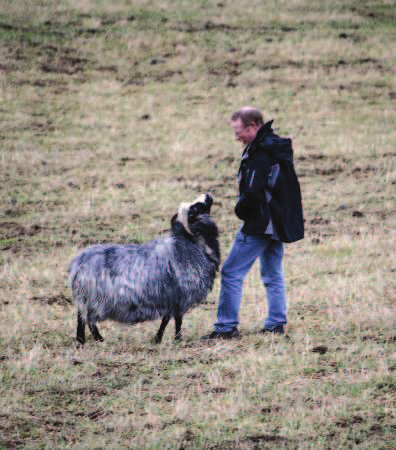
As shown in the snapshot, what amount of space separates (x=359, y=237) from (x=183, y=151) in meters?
6.92

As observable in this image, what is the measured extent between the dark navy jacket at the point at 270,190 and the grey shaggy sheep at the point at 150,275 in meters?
0.47

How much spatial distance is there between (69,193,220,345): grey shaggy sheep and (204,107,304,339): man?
0.29 m

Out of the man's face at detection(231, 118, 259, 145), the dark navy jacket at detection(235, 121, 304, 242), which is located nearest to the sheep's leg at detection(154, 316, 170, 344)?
the dark navy jacket at detection(235, 121, 304, 242)

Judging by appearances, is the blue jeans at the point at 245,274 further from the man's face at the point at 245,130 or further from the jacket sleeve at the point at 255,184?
the man's face at the point at 245,130

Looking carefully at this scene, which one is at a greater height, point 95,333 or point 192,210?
point 192,210

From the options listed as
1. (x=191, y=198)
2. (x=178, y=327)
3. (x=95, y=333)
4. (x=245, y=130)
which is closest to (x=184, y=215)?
(x=245, y=130)

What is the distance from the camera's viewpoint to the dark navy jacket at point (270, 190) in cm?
594

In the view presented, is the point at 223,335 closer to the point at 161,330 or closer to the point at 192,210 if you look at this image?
the point at 161,330

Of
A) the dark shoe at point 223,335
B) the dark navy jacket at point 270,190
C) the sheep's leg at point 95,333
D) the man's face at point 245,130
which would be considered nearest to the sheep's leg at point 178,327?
the dark shoe at point 223,335

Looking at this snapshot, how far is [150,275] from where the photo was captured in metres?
6.14

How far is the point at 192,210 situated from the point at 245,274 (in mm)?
808

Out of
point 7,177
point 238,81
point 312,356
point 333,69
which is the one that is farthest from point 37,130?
point 312,356

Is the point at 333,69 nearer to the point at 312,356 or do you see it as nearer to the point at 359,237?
the point at 359,237

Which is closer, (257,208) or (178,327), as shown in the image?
(257,208)
